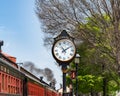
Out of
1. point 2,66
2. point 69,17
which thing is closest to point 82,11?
point 69,17

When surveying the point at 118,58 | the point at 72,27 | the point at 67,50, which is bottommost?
the point at 67,50

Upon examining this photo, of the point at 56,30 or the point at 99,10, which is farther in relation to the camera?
the point at 56,30

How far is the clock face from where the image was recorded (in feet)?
45.4

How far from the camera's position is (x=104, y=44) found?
94.2 feet

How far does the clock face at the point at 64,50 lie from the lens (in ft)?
45.4

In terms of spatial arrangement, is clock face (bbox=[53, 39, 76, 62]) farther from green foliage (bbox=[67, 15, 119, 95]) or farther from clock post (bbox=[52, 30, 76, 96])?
green foliage (bbox=[67, 15, 119, 95])

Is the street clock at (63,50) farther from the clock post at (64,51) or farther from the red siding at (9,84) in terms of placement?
the red siding at (9,84)

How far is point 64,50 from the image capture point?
45.3ft

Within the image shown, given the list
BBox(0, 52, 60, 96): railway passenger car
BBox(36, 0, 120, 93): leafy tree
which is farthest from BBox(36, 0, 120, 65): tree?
BBox(0, 52, 60, 96): railway passenger car

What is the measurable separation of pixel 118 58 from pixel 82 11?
3.88 meters

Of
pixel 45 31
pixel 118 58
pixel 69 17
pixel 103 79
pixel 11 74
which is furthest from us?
pixel 103 79

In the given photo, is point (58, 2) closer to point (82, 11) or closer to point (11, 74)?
point (82, 11)

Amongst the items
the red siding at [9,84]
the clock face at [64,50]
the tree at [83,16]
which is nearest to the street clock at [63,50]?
the clock face at [64,50]

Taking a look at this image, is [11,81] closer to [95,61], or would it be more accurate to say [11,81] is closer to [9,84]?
[9,84]
